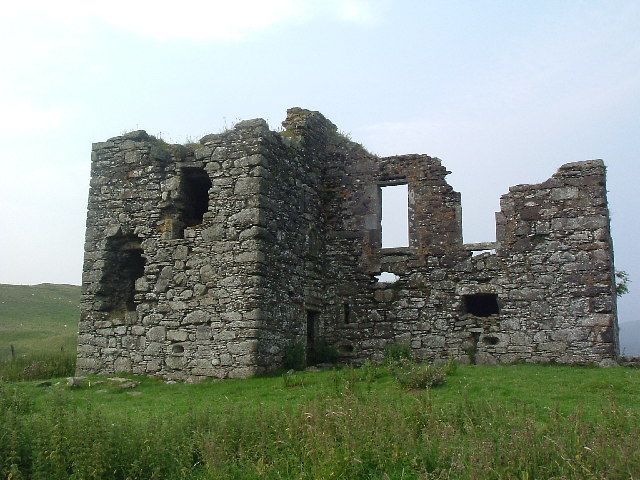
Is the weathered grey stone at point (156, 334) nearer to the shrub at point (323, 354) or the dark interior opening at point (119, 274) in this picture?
the dark interior opening at point (119, 274)

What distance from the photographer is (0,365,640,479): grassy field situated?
21.3 feet

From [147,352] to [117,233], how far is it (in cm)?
285

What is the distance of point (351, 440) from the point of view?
7.12 metres

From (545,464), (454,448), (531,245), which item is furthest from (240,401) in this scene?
(531,245)

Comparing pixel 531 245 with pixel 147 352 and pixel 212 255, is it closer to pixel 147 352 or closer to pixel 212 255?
pixel 212 255

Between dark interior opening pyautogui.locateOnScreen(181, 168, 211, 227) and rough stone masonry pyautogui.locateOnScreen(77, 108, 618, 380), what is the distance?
0.16 feet

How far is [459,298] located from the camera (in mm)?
15336

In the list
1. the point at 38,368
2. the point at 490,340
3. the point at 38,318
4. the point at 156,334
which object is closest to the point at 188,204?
the point at 156,334

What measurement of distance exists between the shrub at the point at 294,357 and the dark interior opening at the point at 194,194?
357 centimetres

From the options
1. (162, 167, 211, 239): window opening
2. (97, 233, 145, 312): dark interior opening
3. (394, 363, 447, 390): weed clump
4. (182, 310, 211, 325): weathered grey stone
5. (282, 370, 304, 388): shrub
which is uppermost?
(162, 167, 211, 239): window opening

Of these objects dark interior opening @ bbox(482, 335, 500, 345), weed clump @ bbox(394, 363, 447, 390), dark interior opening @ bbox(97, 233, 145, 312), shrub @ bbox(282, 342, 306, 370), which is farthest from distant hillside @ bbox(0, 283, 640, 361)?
shrub @ bbox(282, 342, 306, 370)

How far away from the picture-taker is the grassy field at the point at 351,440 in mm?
6480

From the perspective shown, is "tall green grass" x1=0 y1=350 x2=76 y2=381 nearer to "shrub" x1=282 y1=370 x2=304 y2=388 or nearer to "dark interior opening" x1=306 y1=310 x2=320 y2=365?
"dark interior opening" x1=306 y1=310 x2=320 y2=365

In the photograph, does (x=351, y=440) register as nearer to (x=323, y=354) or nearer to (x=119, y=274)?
(x=323, y=354)
